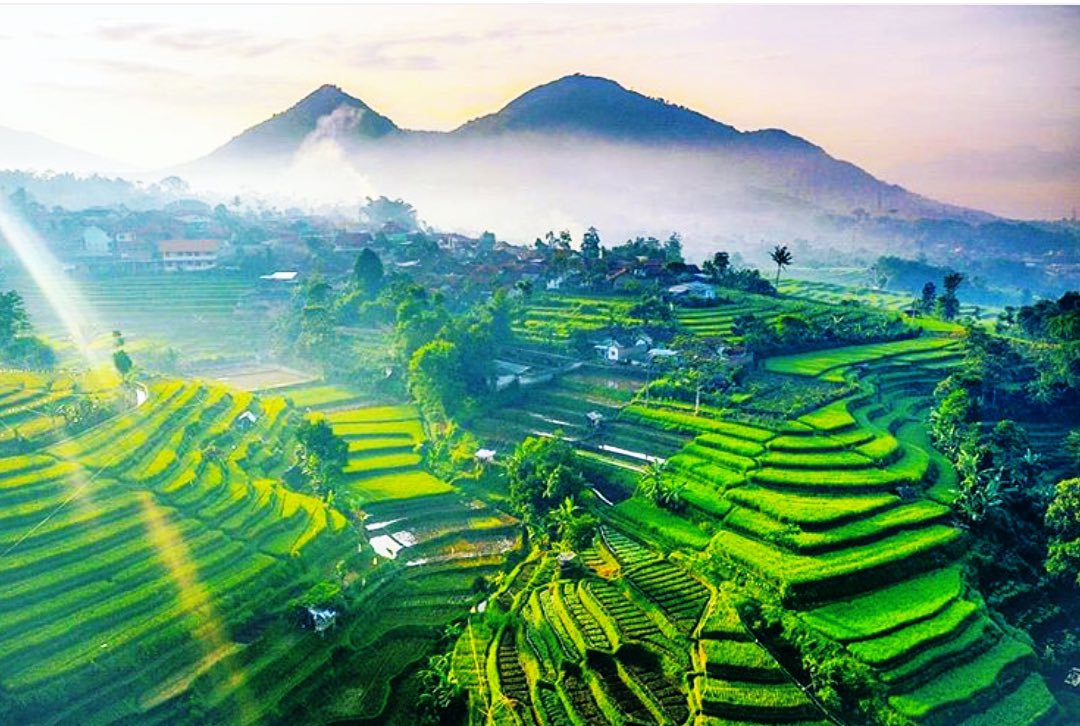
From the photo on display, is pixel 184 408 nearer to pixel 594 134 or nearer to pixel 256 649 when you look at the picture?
pixel 256 649

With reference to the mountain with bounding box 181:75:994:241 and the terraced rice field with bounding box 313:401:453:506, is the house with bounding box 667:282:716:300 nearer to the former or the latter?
the terraced rice field with bounding box 313:401:453:506

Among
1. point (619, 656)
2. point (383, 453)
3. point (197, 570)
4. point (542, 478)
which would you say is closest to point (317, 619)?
point (197, 570)

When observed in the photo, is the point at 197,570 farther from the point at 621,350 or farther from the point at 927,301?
the point at 927,301

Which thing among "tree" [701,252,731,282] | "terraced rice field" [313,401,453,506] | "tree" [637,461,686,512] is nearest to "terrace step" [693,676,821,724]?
"tree" [637,461,686,512]

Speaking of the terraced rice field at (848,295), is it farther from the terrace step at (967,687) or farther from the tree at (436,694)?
the tree at (436,694)

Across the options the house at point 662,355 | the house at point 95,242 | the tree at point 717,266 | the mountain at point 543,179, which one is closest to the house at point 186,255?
the house at point 95,242
